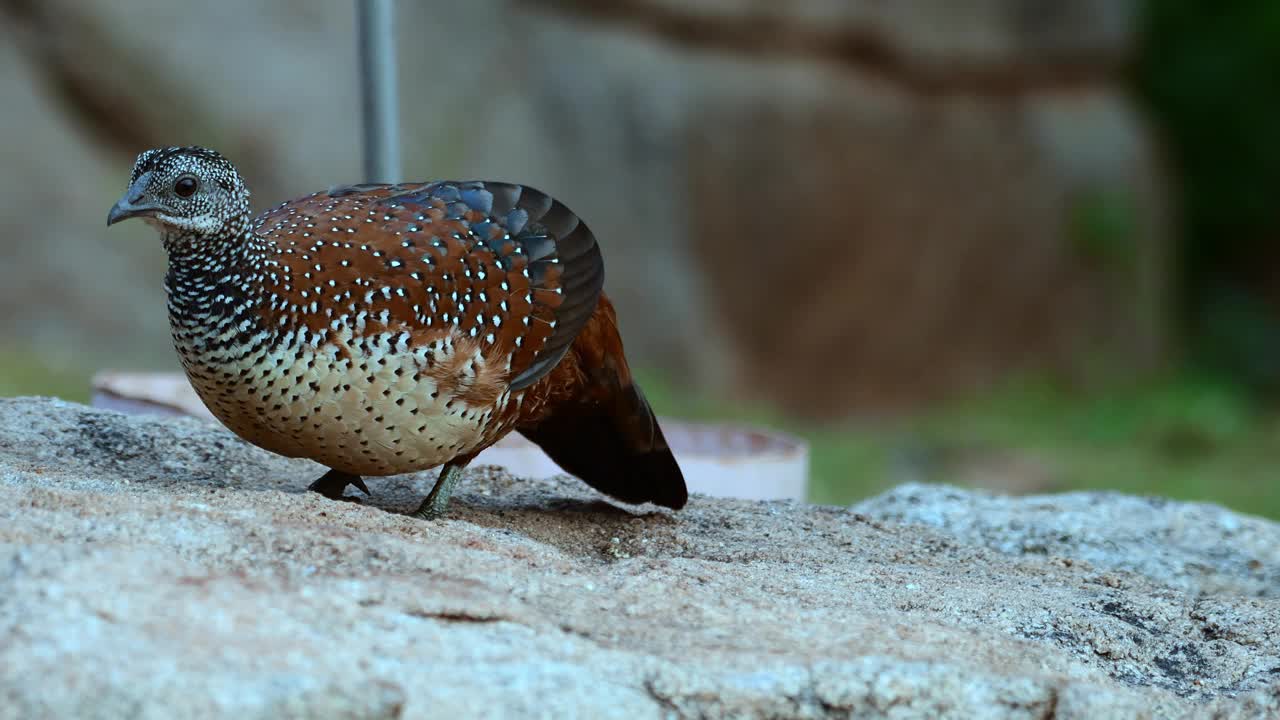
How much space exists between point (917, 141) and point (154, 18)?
496 centimetres

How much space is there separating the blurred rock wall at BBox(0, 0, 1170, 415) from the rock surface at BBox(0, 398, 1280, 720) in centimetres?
399

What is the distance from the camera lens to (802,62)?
9219mm

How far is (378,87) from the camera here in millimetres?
3697

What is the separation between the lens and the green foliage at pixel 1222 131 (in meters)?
11.1

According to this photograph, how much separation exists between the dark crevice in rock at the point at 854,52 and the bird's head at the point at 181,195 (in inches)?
235

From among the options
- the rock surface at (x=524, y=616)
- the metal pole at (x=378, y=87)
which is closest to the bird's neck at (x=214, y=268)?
the rock surface at (x=524, y=616)

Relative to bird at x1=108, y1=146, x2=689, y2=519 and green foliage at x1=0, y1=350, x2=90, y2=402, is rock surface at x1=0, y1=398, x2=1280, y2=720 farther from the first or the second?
green foliage at x1=0, y1=350, x2=90, y2=402

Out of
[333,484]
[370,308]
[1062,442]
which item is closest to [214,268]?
[370,308]

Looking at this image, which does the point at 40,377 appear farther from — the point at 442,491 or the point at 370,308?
the point at 370,308

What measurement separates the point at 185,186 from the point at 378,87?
1.13 m

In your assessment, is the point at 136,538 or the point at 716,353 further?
the point at 716,353

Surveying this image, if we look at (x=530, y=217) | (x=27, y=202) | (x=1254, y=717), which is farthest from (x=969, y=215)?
(x=1254, y=717)

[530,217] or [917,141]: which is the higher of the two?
[917,141]

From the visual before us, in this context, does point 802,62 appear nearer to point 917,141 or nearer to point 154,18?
point 917,141
